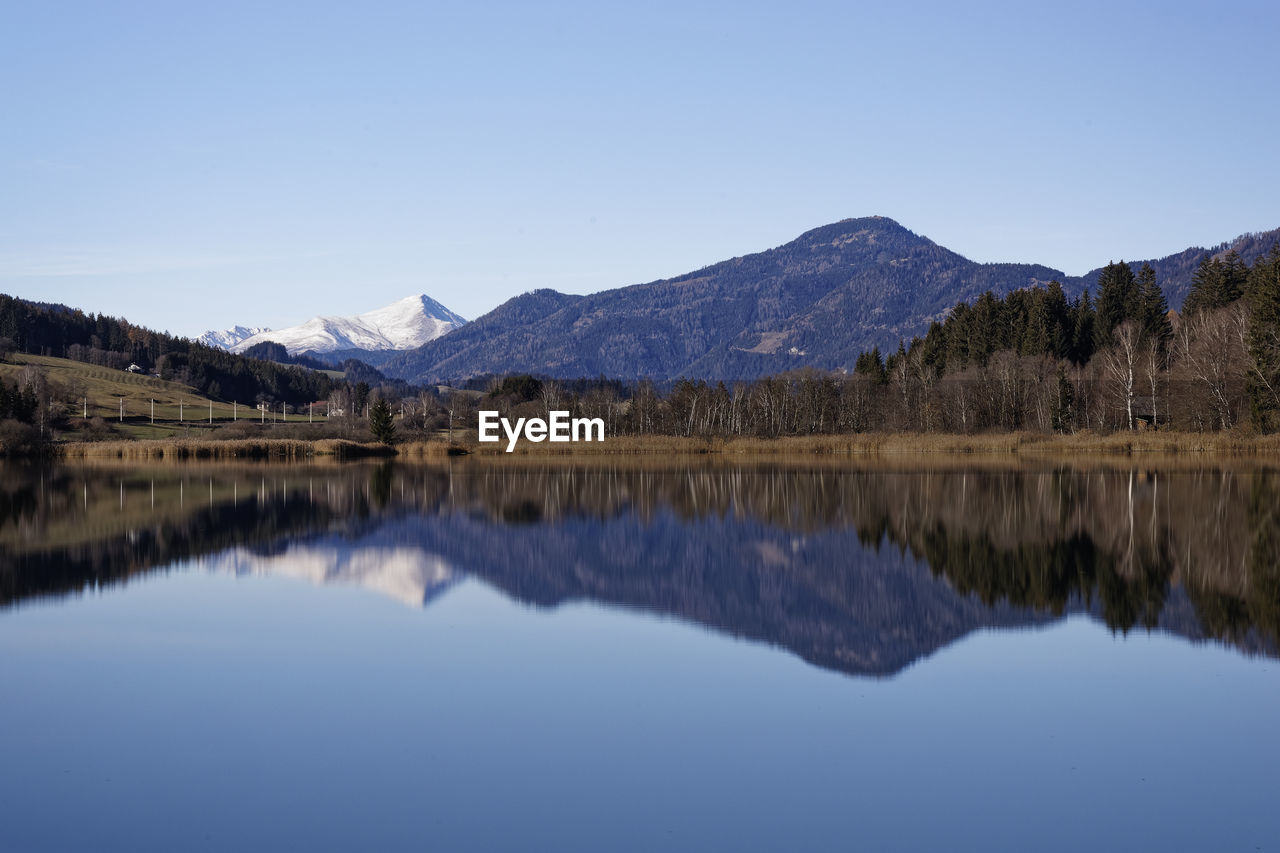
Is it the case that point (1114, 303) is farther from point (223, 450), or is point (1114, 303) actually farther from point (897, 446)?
point (223, 450)

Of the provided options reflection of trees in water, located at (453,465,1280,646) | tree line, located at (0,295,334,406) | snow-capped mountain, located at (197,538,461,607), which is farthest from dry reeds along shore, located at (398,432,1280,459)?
tree line, located at (0,295,334,406)

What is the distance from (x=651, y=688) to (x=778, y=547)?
1257 centimetres

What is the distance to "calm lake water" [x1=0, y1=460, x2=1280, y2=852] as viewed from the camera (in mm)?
8172

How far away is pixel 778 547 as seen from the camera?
24.3 m

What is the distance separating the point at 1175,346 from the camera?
8062 cm

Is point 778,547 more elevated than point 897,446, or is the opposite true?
point 897,446

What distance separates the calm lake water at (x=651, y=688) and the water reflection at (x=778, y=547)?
15 centimetres

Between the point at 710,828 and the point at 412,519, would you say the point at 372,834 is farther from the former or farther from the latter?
the point at 412,519

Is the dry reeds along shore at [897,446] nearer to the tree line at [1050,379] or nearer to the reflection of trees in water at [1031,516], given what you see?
the tree line at [1050,379]

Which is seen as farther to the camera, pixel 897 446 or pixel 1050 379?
pixel 1050 379

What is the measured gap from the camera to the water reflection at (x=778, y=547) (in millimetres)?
16406

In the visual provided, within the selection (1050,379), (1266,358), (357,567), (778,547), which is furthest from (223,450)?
(1266,358)

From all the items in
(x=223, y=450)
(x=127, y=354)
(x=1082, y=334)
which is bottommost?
(x=223, y=450)

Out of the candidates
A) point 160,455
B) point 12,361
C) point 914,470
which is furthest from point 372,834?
point 12,361
